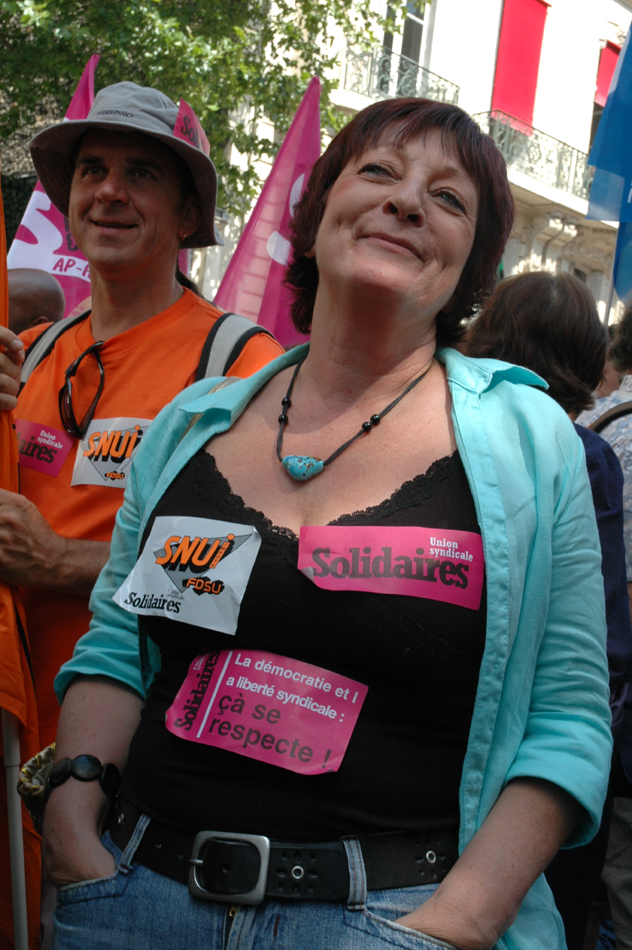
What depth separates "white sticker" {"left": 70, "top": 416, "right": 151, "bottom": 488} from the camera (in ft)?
6.98

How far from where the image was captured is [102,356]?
7.73 ft

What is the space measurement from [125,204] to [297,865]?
1.81 m

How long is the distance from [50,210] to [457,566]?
177 inches

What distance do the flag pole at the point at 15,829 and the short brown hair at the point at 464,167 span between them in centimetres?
128

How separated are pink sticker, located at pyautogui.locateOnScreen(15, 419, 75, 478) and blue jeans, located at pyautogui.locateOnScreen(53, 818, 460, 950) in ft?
3.52

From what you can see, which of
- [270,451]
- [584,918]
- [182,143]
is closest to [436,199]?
[270,451]

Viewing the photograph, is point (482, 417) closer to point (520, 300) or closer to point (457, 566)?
point (457, 566)

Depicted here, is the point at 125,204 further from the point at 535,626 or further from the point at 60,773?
the point at 535,626

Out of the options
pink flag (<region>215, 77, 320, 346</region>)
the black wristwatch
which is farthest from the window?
the black wristwatch

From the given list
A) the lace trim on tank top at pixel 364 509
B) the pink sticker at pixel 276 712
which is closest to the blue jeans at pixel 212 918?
the pink sticker at pixel 276 712

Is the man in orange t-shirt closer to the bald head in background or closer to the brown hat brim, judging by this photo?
the brown hat brim

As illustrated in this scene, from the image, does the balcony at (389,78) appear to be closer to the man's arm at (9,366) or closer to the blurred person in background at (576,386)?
the blurred person in background at (576,386)

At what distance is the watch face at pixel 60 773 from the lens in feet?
5.13

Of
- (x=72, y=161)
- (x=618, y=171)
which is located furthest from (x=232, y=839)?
(x=618, y=171)
